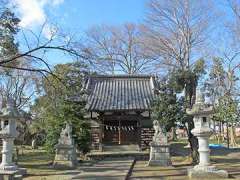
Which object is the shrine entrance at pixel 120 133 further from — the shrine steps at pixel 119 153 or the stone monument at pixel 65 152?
the stone monument at pixel 65 152

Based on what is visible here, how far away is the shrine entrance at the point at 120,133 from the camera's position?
1118 inches

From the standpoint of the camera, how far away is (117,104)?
91.6 ft

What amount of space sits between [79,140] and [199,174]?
9.46 metres

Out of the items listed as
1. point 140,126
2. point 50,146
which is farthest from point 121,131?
point 50,146

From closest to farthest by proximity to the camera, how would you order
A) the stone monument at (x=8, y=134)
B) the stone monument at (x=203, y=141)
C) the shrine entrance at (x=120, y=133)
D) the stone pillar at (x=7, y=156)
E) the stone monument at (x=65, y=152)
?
the stone monument at (x=203, y=141), the stone pillar at (x=7, y=156), the stone monument at (x=8, y=134), the stone monument at (x=65, y=152), the shrine entrance at (x=120, y=133)

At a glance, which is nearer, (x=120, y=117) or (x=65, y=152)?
(x=65, y=152)

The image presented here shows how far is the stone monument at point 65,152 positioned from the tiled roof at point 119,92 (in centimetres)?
867

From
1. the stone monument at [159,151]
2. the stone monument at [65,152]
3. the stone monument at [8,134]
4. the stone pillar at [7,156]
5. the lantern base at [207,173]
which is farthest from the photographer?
the stone monument at [159,151]

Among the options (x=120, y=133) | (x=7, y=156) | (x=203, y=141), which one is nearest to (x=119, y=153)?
(x=120, y=133)

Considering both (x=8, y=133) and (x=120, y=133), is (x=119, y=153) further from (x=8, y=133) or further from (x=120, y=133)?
(x=8, y=133)

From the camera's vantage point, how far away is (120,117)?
93.2 ft

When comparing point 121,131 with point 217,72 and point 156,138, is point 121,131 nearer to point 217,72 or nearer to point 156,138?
point 156,138

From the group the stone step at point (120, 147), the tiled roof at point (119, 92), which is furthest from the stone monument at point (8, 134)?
the stone step at point (120, 147)

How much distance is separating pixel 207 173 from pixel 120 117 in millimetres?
15697
